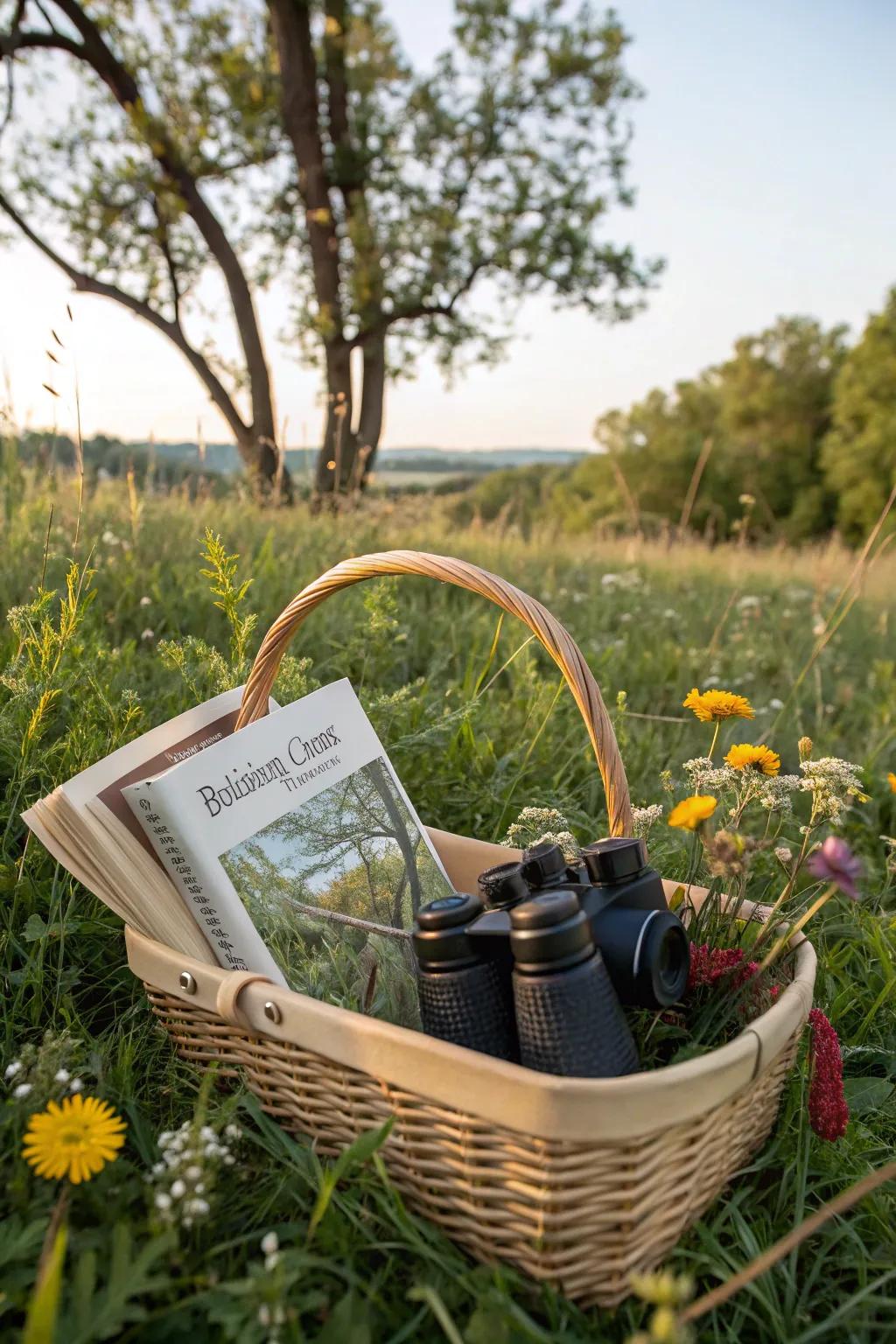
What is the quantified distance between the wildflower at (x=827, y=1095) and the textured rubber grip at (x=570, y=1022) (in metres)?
0.40

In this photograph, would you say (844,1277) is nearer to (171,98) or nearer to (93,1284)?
(93,1284)

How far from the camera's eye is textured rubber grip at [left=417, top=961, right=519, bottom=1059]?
3.59ft

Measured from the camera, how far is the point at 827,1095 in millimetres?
1245

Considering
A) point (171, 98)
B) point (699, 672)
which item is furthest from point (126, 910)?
point (171, 98)

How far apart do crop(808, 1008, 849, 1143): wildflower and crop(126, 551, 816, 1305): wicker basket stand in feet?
0.18

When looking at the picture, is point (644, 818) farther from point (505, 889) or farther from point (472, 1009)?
point (472, 1009)

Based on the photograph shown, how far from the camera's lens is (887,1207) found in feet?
4.03

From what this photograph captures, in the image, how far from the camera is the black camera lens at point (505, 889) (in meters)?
1.16


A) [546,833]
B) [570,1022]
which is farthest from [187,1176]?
[546,833]

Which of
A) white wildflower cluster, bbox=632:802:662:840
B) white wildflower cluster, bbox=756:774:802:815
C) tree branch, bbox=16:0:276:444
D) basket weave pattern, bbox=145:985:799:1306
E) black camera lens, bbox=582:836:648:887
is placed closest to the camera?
basket weave pattern, bbox=145:985:799:1306

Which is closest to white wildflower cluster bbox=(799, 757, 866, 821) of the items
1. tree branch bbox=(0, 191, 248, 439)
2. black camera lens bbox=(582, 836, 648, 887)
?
black camera lens bbox=(582, 836, 648, 887)

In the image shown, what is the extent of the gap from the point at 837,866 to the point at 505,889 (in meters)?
0.41

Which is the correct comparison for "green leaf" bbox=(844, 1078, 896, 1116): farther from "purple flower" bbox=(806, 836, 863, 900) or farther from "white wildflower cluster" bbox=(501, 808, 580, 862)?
"purple flower" bbox=(806, 836, 863, 900)

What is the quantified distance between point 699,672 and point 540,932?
8.95ft
